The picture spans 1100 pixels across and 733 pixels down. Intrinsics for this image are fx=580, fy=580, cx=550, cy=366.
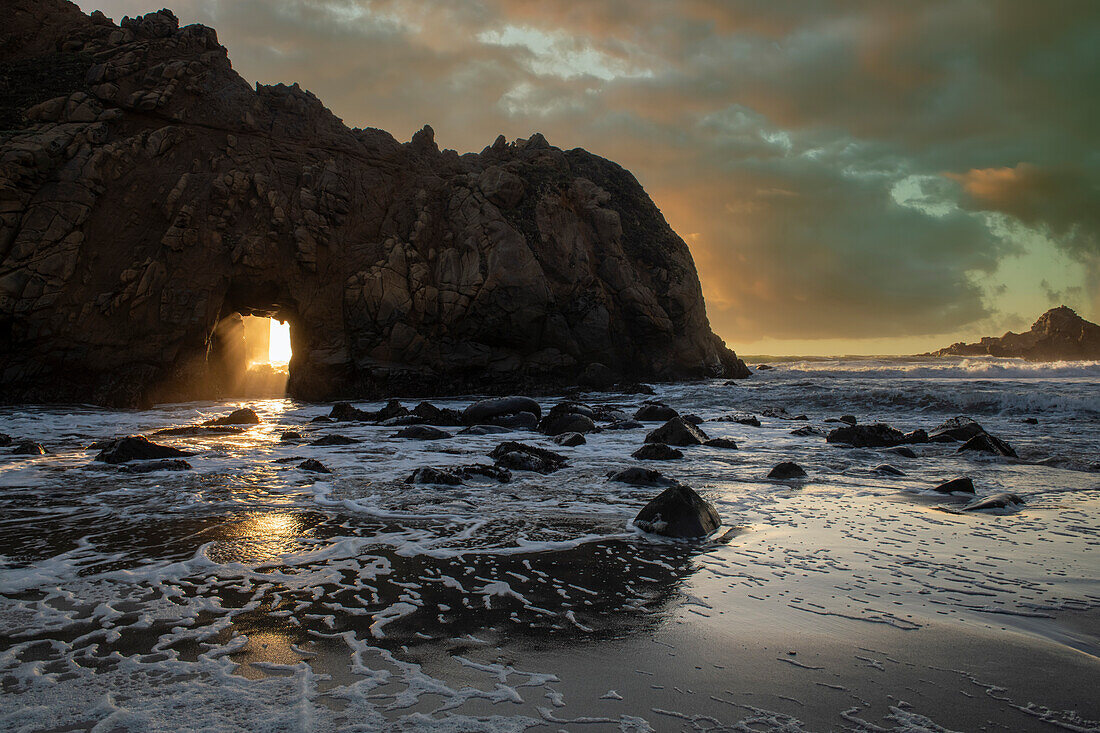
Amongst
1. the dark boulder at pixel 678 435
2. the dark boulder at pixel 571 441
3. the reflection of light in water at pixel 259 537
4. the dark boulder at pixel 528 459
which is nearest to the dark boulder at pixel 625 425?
the dark boulder at pixel 678 435

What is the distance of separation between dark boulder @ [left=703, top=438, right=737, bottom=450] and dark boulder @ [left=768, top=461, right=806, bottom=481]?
271 cm

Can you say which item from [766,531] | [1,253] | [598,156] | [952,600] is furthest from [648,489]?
[598,156]

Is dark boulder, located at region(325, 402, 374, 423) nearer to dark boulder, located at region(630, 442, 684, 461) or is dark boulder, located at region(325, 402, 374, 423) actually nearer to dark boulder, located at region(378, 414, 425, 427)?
dark boulder, located at region(378, 414, 425, 427)

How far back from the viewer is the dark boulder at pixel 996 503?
5672mm

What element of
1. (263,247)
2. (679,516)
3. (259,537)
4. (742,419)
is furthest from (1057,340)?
(259,537)

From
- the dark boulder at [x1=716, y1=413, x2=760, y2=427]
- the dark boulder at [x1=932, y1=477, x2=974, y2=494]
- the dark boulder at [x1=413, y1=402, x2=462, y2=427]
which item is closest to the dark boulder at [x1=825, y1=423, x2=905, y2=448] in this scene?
the dark boulder at [x1=716, y1=413, x2=760, y2=427]

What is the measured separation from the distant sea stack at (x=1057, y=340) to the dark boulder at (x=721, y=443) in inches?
2198

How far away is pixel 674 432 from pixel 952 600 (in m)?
7.69

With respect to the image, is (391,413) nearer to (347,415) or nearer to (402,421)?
(402,421)

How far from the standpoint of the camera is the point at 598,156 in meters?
33.2

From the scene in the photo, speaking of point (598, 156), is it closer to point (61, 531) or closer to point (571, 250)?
point (571, 250)

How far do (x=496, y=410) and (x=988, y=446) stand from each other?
10170 mm

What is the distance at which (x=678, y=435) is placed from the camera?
36.1 feet

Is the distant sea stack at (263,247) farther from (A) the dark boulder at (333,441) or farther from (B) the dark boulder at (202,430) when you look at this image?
(A) the dark boulder at (333,441)
